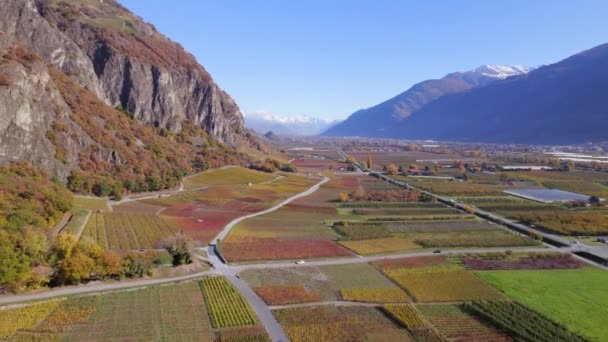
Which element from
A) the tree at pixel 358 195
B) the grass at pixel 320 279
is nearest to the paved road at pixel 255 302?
the grass at pixel 320 279

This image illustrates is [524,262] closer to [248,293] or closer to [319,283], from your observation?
[319,283]

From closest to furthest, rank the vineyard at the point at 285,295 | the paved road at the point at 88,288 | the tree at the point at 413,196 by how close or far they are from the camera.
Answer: the paved road at the point at 88,288 < the vineyard at the point at 285,295 < the tree at the point at 413,196

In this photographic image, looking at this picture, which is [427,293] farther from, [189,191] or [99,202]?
[189,191]

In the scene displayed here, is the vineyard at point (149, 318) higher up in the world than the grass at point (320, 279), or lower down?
higher up

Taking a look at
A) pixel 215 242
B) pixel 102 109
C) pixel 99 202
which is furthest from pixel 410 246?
pixel 102 109

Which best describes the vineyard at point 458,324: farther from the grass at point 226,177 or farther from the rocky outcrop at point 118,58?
the rocky outcrop at point 118,58

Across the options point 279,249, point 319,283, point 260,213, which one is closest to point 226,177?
point 260,213

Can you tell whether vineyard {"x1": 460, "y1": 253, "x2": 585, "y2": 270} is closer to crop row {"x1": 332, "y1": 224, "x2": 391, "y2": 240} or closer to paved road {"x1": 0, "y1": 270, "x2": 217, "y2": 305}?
crop row {"x1": 332, "y1": 224, "x2": 391, "y2": 240}

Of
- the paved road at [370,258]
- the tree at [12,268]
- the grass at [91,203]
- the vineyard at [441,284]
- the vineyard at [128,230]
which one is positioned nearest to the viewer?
the tree at [12,268]
